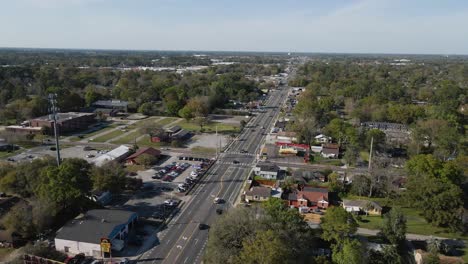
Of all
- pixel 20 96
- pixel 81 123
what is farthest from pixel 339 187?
pixel 20 96

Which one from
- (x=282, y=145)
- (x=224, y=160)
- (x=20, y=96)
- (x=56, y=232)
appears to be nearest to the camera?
(x=56, y=232)

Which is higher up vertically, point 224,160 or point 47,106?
point 47,106

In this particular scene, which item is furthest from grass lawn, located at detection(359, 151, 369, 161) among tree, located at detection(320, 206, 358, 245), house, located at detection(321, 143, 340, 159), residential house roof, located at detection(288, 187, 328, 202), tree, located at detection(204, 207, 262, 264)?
tree, located at detection(204, 207, 262, 264)

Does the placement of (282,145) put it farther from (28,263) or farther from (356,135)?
(28,263)

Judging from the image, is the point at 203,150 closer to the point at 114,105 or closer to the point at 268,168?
the point at 268,168

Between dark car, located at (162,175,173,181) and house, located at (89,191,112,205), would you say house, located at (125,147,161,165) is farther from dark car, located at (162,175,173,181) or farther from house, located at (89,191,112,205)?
house, located at (89,191,112,205)

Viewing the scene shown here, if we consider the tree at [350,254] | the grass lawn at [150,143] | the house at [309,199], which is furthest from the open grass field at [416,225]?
the grass lawn at [150,143]
